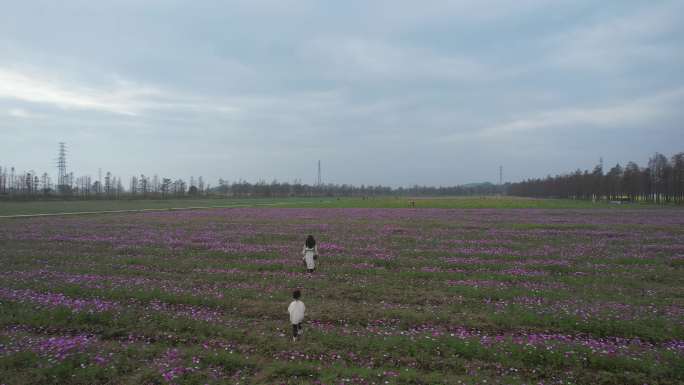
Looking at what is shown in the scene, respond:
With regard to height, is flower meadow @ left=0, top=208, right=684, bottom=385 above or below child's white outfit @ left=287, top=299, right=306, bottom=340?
below

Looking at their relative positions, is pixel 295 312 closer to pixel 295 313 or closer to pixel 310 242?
pixel 295 313

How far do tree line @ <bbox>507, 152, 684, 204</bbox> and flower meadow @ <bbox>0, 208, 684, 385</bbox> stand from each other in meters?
100

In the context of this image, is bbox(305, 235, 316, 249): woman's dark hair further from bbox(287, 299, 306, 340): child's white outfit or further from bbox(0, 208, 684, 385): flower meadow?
bbox(287, 299, 306, 340): child's white outfit

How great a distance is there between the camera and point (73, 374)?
20.0 feet

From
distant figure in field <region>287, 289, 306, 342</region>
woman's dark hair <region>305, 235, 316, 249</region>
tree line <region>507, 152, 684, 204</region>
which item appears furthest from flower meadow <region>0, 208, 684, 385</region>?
tree line <region>507, 152, 684, 204</region>

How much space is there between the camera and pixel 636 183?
332 ft

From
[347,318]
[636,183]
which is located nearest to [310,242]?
[347,318]

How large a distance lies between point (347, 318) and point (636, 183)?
433 feet

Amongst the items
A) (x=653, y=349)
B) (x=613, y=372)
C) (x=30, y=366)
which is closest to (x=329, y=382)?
(x=613, y=372)

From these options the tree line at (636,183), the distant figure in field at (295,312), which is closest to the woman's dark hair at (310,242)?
the distant figure in field at (295,312)

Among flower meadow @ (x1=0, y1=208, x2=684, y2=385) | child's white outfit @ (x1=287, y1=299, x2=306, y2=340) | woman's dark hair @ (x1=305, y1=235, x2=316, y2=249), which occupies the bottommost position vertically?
flower meadow @ (x1=0, y1=208, x2=684, y2=385)

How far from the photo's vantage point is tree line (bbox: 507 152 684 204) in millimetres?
85875

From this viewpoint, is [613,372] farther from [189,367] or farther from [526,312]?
[189,367]

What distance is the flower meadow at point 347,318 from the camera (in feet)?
20.3
